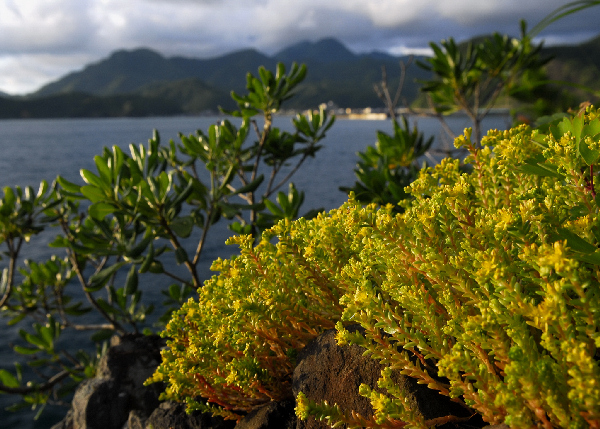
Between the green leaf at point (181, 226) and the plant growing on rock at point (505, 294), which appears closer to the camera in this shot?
the plant growing on rock at point (505, 294)

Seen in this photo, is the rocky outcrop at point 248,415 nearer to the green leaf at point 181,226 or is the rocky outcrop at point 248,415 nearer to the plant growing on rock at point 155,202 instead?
the plant growing on rock at point 155,202

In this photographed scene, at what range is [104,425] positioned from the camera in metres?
2.88

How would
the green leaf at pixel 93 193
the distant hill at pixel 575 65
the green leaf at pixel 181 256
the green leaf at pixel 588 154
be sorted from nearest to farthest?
the green leaf at pixel 588 154
the green leaf at pixel 93 193
the green leaf at pixel 181 256
the distant hill at pixel 575 65

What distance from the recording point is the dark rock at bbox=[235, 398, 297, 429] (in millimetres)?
1728

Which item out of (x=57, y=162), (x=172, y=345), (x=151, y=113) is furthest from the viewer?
(x=151, y=113)

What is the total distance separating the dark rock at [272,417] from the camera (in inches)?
68.0

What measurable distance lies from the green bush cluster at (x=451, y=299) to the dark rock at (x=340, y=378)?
76 millimetres

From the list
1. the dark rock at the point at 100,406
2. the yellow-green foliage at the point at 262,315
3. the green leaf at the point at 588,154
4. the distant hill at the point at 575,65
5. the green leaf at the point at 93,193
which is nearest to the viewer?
the green leaf at the point at 588,154

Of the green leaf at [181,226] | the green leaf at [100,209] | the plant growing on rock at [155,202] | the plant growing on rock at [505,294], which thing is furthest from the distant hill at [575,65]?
the plant growing on rock at [505,294]

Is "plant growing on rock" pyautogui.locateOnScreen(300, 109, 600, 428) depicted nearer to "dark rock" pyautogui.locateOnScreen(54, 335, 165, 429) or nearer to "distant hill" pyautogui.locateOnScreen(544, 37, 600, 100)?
"dark rock" pyautogui.locateOnScreen(54, 335, 165, 429)

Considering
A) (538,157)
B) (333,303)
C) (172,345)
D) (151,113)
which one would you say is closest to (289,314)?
(333,303)

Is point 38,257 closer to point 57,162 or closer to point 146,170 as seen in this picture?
point 146,170

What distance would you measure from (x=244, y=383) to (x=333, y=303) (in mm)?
493

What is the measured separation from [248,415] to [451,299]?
1189mm
